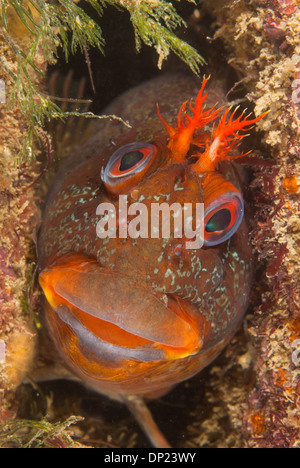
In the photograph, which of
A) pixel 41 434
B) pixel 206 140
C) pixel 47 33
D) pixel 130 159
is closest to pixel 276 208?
pixel 206 140

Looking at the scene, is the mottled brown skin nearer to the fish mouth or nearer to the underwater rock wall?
the fish mouth

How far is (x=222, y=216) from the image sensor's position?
10.2 feet

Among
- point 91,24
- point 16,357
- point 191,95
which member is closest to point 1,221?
point 16,357

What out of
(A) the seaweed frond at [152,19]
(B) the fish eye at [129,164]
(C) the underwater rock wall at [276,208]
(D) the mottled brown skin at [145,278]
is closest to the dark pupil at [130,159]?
(B) the fish eye at [129,164]

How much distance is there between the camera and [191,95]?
15.8 ft

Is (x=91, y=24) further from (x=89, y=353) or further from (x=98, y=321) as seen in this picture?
(x=89, y=353)

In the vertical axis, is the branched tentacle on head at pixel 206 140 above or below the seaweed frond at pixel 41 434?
above

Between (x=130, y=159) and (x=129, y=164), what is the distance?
1.7 inches

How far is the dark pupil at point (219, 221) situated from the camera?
3.10 meters

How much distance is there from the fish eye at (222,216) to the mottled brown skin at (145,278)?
130 mm

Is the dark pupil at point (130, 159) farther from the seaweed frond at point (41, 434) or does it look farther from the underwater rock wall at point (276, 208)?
the seaweed frond at point (41, 434)

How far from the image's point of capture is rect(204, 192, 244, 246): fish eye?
3.05 meters

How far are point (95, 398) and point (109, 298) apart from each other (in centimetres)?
337

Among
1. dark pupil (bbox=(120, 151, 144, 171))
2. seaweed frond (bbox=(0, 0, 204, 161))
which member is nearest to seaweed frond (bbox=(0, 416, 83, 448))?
dark pupil (bbox=(120, 151, 144, 171))
